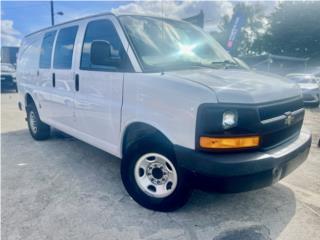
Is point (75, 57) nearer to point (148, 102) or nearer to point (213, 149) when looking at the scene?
point (148, 102)

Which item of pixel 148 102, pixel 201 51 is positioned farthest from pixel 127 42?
pixel 201 51

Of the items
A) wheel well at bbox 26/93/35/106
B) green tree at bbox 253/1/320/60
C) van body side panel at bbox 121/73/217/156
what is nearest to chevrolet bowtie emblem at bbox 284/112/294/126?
van body side panel at bbox 121/73/217/156

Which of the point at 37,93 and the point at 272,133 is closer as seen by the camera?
the point at 272,133

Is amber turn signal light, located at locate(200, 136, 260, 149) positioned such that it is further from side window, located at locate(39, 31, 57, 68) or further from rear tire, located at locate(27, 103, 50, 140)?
rear tire, located at locate(27, 103, 50, 140)

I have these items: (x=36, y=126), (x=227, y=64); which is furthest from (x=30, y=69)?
(x=227, y=64)

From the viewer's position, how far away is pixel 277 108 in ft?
8.48

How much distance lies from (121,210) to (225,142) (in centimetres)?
139

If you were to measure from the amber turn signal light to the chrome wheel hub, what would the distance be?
50 cm

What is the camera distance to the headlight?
230 cm

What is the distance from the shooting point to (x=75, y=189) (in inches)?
136

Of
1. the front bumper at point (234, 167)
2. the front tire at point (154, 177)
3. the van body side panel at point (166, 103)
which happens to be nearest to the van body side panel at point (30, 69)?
the van body side panel at point (166, 103)

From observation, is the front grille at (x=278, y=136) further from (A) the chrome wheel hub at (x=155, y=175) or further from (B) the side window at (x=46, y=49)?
(B) the side window at (x=46, y=49)

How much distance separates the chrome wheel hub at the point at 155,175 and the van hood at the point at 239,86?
823 mm

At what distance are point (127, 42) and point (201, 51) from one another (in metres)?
1.02
